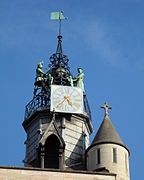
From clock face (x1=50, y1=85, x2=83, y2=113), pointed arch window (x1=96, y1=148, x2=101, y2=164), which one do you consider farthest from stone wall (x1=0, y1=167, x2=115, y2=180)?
clock face (x1=50, y1=85, x2=83, y2=113)

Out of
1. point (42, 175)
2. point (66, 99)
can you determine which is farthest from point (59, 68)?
point (42, 175)

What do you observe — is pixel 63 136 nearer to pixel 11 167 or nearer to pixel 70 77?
pixel 70 77

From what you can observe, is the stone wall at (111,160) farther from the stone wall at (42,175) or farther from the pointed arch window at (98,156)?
the stone wall at (42,175)

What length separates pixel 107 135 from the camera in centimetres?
5397

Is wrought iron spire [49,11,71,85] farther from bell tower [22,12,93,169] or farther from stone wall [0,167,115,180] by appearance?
stone wall [0,167,115,180]

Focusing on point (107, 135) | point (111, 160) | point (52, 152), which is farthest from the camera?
point (52, 152)

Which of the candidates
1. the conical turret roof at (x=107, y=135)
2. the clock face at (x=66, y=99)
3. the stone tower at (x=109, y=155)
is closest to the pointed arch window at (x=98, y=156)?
the stone tower at (x=109, y=155)

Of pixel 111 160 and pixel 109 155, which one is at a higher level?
pixel 109 155

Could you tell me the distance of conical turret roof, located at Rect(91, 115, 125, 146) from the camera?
53.2 metres

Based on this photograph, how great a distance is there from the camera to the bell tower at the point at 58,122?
178 feet

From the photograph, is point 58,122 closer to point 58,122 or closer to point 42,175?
point 58,122

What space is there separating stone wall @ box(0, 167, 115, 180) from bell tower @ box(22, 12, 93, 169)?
6.89 meters

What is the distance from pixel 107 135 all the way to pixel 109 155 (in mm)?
1974

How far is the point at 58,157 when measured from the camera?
54.0 meters
